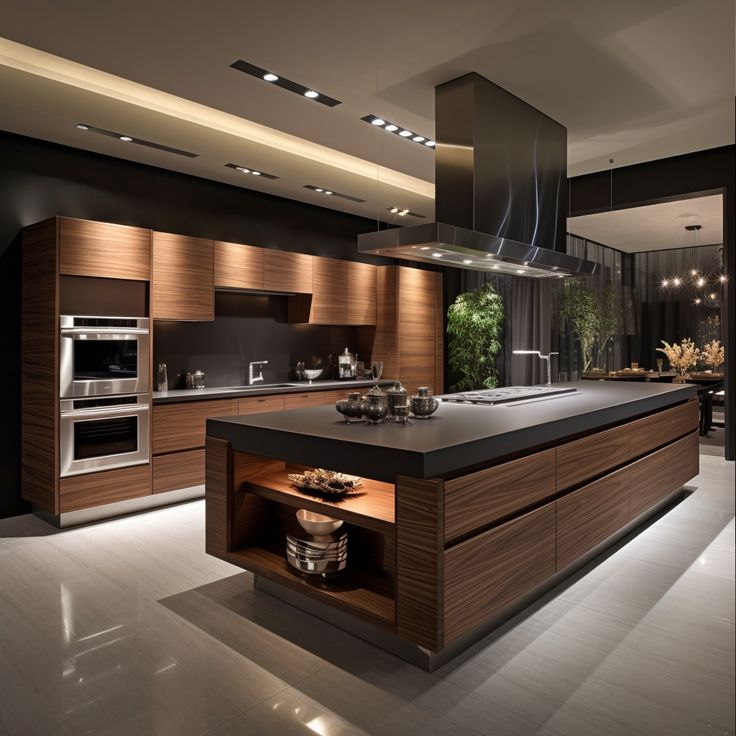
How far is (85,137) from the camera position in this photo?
4.29 m

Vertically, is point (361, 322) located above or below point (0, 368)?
above

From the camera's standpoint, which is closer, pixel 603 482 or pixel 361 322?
pixel 603 482

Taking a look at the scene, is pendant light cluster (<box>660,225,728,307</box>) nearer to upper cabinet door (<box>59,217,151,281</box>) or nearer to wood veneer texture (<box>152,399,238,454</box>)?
wood veneer texture (<box>152,399,238,454</box>)

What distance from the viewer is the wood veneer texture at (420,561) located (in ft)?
6.88

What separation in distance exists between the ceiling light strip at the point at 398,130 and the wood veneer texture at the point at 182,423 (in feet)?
8.11

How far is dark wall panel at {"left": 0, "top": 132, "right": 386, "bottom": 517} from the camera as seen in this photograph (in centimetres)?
428

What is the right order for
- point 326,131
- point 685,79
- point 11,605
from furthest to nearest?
point 326,131 < point 685,79 < point 11,605

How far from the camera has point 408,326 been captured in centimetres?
686

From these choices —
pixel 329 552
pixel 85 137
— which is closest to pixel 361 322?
pixel 85 137

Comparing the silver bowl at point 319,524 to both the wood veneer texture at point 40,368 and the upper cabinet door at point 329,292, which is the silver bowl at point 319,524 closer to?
the wood veneer texture at point 40,368

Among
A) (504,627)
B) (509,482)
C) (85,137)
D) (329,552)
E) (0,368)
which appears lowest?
(504,627)

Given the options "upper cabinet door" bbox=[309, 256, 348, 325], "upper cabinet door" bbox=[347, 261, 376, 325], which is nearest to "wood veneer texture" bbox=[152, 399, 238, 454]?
"upper cabinet door" bbox=[309, 256, 348, 325]

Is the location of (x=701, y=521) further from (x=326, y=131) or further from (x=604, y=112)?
(x=326, y=131)

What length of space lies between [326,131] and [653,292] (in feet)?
29.3
